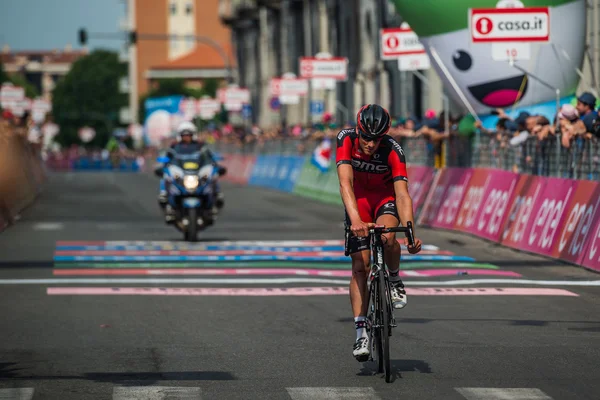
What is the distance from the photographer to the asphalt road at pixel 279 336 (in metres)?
8.84

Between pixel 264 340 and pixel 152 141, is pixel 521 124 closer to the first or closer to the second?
pixel 264 340

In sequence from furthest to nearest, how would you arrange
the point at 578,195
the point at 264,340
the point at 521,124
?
the point at 521,124 < the point at 578,195 < the point at 264,340

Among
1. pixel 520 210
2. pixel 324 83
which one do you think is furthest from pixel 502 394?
pixel 324 83

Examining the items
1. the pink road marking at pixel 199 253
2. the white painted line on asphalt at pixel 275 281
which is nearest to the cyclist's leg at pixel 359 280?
the white painted line on asphalt at pixel 275 281

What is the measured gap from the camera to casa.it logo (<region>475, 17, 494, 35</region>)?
2134 cm

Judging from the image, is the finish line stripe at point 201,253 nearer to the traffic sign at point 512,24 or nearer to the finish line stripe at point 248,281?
the finish line stripe at point 248,281

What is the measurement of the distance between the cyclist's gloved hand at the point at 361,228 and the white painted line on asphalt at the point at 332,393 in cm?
107

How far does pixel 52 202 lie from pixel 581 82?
15.6 metres

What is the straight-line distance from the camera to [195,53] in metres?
159

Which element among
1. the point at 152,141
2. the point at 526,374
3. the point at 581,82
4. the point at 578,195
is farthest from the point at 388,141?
the point at 152,141

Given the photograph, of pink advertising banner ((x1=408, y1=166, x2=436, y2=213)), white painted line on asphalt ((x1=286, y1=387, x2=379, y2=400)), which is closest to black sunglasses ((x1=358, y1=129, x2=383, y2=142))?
white painted line on asphalt ((x1=286, y1=387, x2=379, y2=400))

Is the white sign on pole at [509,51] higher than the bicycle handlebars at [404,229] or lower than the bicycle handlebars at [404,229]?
higher

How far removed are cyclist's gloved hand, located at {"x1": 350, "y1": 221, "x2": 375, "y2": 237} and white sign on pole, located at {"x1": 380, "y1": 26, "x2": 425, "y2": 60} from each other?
20418mm

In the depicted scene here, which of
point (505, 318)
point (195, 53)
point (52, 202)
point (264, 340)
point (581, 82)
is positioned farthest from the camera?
point (195, 53)
